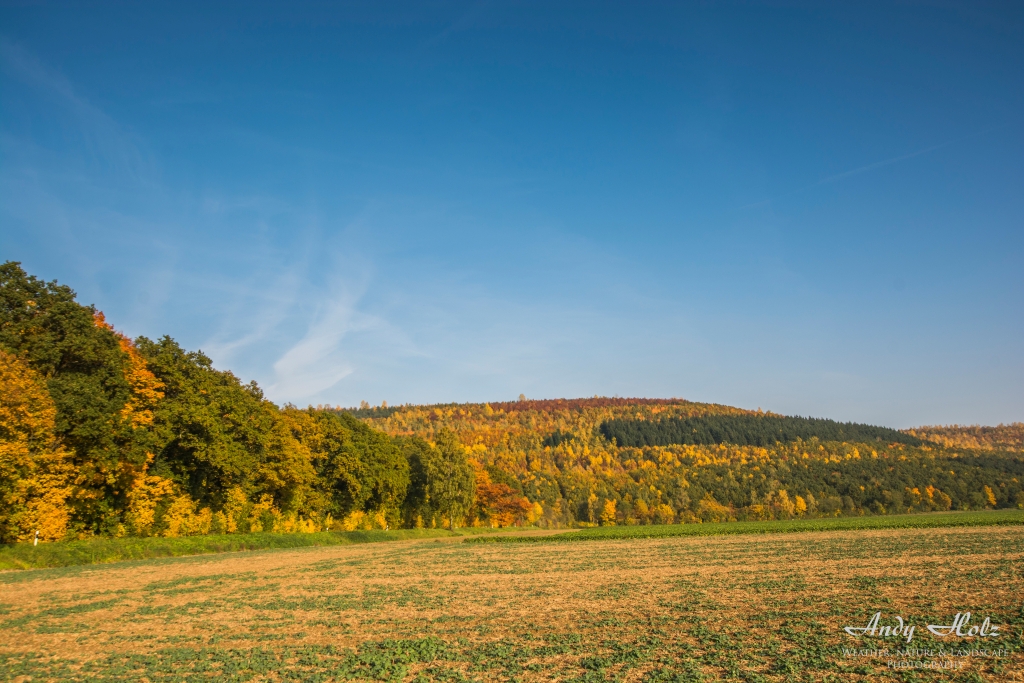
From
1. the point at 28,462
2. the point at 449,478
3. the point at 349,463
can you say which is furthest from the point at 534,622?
the point at 449,478

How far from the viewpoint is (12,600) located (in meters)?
23.9

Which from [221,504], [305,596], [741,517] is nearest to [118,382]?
[221,504]

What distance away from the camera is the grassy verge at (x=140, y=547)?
3838 centimetres

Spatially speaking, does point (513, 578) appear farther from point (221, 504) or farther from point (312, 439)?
point (312, 439)

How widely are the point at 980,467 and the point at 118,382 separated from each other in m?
195

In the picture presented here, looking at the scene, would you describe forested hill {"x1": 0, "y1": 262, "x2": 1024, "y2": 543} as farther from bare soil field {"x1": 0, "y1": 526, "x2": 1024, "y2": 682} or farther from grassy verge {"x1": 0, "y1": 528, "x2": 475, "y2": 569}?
bare soil field {"x1": 0, "y1": 526, "x2": 1024, "y2": 682}

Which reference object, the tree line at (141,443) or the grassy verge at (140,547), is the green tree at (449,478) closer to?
the tree line at (141,443)

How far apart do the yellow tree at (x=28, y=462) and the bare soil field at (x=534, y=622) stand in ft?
27.6
